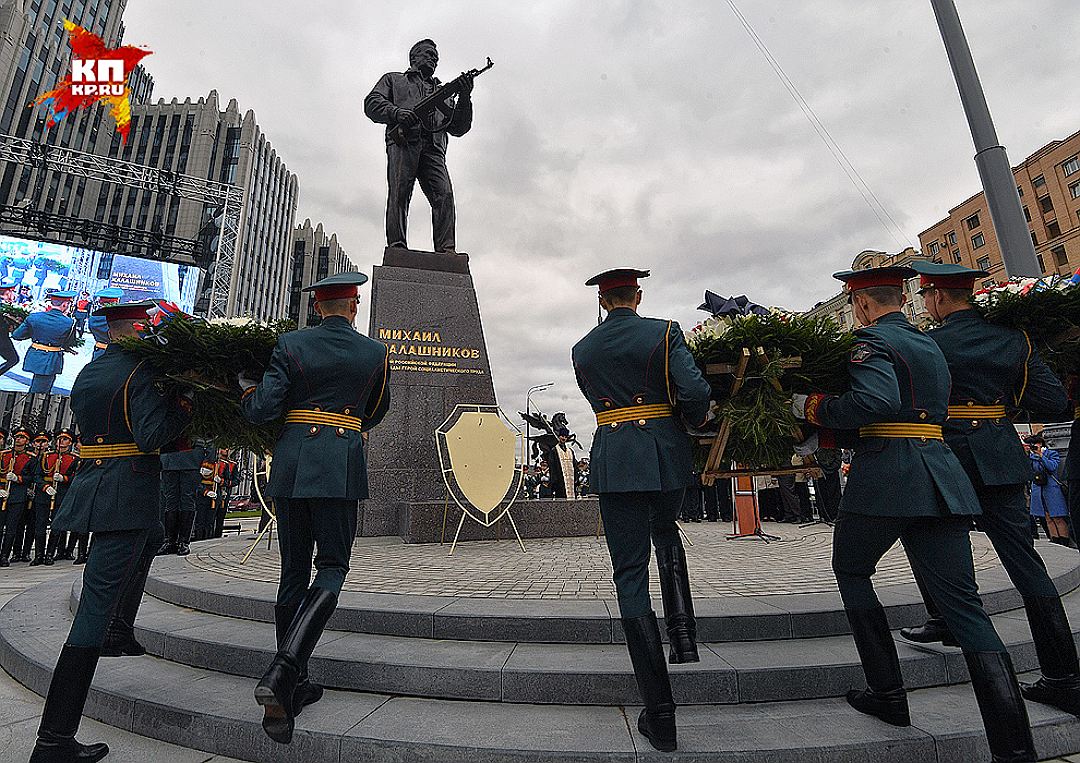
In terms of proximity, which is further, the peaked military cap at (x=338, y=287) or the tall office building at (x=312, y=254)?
the tall office building at (x=312, y=254)

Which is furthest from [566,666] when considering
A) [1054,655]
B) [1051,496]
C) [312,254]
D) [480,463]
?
[312,254]

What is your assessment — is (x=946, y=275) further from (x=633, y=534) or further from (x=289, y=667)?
(x=289, y=667)

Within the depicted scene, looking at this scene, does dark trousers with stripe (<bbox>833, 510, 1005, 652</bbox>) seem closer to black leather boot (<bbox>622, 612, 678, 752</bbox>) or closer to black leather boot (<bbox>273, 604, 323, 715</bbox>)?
black leather boot (<bbox>622, 612, 678, 752</bbox>)

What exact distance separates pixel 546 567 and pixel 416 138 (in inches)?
311

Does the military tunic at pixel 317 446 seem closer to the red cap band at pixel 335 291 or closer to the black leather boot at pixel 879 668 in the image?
the red cap band at pixel 335 291

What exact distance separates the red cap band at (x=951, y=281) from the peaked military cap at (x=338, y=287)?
10.5 feet

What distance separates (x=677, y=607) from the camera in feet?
10.3

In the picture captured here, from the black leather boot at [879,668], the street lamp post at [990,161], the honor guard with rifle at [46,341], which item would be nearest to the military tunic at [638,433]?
the black leather boot at [879,668]

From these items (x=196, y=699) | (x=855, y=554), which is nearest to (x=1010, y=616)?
(x=855, y=554)

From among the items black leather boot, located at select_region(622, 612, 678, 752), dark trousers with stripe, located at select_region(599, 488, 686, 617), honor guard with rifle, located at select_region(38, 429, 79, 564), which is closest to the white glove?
dark trousers with stripe, located at select_region(599, 488, 686, 617)

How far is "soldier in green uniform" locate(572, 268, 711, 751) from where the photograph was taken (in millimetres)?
2650

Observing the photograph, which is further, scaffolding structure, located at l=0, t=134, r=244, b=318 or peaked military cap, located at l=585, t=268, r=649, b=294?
scaffolding structure, located at l=0, t=134, r=244, b=318

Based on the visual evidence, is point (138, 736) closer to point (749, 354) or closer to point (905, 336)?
point (749, 354)

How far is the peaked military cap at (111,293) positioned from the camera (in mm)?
24867
